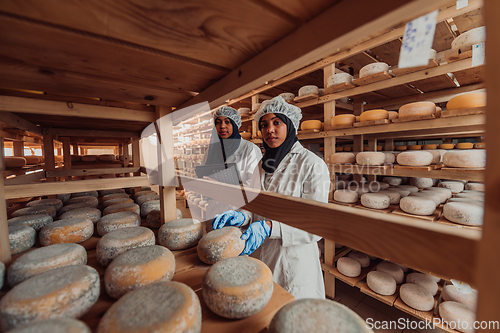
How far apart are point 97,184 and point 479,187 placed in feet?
13.4

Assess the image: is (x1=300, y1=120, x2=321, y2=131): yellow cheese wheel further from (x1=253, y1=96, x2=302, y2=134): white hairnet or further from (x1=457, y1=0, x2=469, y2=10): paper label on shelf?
(x1=457, y1=0, x2=469, y2=10): paper label on shelf

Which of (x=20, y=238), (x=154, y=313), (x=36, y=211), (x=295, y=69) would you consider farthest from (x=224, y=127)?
(x=154, y=313)

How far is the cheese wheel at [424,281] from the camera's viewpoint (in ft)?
6.19

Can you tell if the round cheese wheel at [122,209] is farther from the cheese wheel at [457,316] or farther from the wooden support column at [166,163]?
the cheese wheel at [457,316]

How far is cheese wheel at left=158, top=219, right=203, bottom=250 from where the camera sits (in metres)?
0.98

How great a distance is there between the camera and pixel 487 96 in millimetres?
271

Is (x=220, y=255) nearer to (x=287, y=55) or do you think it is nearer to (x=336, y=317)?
(x=336, y=317)

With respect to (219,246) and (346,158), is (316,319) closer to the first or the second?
(219,246)

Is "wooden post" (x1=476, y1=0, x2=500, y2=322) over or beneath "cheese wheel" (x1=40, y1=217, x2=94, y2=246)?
over

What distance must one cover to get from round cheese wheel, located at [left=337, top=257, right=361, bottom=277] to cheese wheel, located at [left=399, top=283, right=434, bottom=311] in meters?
0.41

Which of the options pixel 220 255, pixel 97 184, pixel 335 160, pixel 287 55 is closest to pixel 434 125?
pixel 335 160

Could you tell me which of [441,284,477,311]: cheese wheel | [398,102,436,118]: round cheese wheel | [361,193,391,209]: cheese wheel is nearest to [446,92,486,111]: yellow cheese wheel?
[398,102,436,118]: round cheese wheel

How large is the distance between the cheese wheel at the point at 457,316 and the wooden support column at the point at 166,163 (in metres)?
2.28

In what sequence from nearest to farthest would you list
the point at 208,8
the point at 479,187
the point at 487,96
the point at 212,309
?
the point at 487,96 → the point at 208,8 → the point at 212,309 → the point at 479,187
